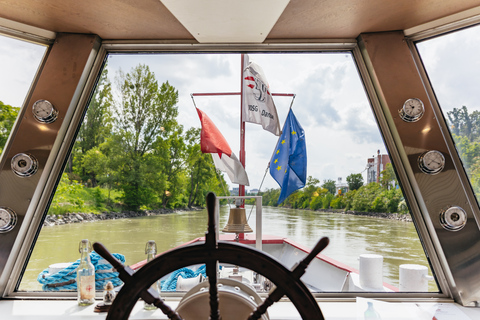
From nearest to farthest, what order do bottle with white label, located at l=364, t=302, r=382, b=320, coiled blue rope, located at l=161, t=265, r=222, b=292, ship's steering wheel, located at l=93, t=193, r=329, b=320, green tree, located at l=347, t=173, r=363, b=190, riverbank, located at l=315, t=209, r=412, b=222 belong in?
ship's steering wheel, located at l=93, t=193, r=329, b=320
bottle with white label, located at l=364, t=302, r=382, b=320
coiled blue rope, located at l=161, t=265, r=222, b=292
riverbank, located at l=315, t=209, r=412, b=222
green tree, located at l=347, t=173, r=363, b=190

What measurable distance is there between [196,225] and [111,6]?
1.27 meters

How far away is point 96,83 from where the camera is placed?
77.2 inches

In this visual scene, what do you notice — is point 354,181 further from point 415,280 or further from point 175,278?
point 175,278

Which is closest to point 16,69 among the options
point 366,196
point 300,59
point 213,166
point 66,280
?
point 66,280

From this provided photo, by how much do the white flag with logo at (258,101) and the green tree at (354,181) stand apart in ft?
1.90

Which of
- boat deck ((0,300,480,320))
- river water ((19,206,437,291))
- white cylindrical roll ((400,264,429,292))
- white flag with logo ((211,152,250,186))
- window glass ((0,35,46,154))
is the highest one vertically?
window glass ((0,35,46,154))

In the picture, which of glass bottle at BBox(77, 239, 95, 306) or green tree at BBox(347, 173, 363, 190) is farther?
green tree at BBox(347, 173, 363, 190)

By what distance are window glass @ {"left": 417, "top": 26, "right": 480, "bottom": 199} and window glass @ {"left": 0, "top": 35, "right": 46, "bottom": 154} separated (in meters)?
1.98

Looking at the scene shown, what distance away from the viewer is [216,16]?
157 centimetres

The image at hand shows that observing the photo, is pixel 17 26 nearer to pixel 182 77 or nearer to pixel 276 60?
pixel 182 77

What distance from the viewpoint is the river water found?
1.90 m

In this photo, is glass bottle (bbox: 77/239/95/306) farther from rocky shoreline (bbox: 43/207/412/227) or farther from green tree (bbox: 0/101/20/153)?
green tree (bbox: 0/101/20/153)

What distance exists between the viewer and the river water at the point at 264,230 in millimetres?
1896

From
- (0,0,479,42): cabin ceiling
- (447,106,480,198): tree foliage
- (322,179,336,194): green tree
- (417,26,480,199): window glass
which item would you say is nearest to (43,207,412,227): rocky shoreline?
(322,179,336,194): green tree
